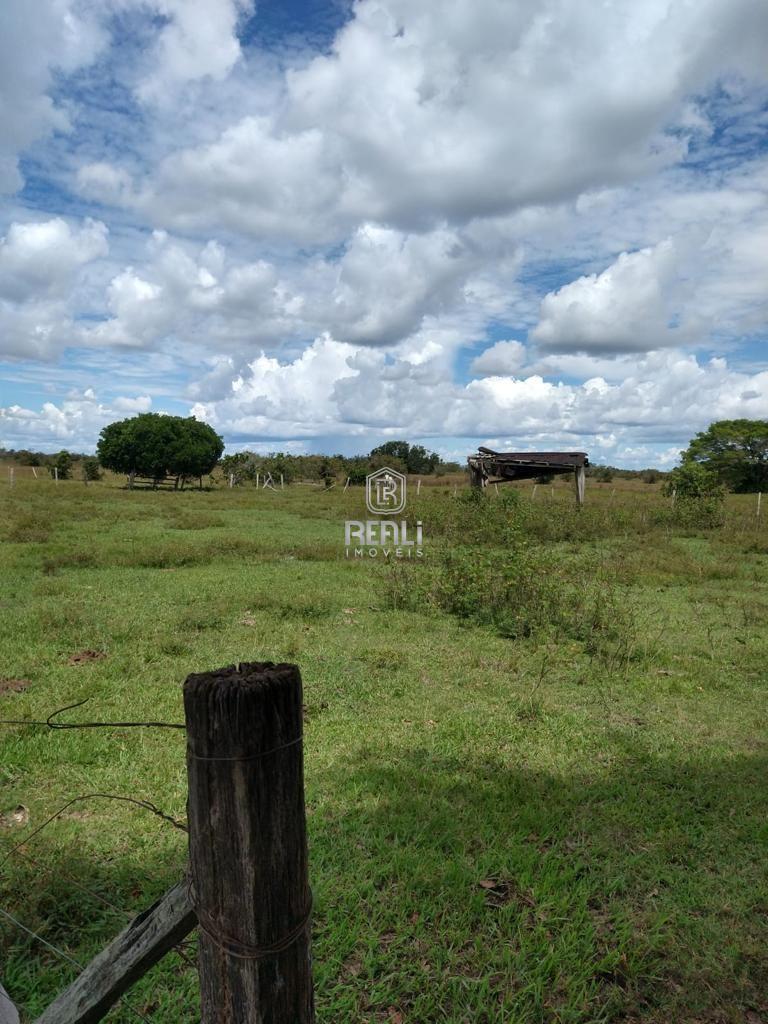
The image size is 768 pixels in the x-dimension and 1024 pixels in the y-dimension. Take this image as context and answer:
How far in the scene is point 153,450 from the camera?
Answer: 41.2 m

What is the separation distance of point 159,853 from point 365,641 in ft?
12.7

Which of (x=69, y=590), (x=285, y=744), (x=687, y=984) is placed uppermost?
(x=285, y=744)

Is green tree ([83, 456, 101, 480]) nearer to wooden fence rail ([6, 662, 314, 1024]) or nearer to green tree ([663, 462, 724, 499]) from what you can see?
green tree ([663, 462, 724, 499])

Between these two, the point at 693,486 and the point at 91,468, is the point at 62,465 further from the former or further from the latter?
the point at 693,486

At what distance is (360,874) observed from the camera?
3.07 m

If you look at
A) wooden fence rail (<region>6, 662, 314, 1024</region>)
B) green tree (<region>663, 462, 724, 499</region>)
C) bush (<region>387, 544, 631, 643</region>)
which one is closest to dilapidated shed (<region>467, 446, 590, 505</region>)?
green tree (<region>663, 462, 724, 499</region>)

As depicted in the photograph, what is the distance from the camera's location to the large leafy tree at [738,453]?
45.0 meters

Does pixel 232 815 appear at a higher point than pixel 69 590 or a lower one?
higher

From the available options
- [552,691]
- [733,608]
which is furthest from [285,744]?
[733,608]

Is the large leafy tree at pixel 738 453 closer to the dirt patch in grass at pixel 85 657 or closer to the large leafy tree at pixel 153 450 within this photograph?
the large leafy tree at pixel 153 450

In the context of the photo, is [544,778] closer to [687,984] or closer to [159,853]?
[687,984]

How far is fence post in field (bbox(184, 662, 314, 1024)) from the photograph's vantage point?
3.85 feet

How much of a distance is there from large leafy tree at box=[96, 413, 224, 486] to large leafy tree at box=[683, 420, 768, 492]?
34833 mm

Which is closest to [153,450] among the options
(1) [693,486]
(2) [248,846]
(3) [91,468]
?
(3) [91,468]
